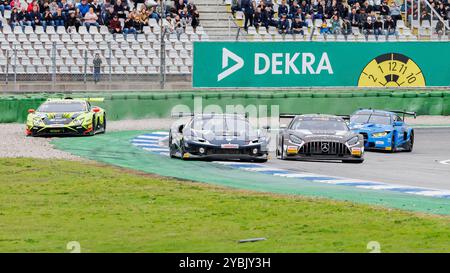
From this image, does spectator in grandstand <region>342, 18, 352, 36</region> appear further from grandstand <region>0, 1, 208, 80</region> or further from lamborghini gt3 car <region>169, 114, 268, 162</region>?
lamborghini gt3 car <region>169, 114, 268, 162</region>

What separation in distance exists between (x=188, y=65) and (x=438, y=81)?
29.8 ft

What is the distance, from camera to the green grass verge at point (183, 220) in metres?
12.9

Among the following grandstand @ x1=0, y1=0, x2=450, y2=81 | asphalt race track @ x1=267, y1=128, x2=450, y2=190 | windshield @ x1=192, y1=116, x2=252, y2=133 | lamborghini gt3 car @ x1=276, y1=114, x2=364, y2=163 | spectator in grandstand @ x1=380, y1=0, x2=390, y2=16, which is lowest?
asphalt race track @ x1=267, y1=128, x2=450, y2=190

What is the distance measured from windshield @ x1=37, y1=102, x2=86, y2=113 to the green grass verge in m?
10.7

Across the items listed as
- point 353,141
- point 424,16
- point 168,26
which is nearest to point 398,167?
point 353,141

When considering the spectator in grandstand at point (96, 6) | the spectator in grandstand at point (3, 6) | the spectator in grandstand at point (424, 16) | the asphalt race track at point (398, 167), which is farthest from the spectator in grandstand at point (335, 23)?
the asphalt race track at point (398, 167)

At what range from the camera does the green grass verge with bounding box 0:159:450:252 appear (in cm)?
1289

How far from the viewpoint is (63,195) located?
18.4 metres

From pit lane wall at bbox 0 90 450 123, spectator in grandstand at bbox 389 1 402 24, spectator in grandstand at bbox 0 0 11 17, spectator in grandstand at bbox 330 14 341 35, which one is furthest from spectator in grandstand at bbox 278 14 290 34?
spectator in grandstand at bbox 0 0 11 17

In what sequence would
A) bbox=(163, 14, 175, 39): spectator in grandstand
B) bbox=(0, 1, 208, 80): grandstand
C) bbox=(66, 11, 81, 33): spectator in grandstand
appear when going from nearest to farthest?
bbox=(0, 1, 208, 80): grandstand, bbox=(66, 11, 81, 33): spectator in grandstand, bbox=(163, 14, 175, 39): spectator in grandstand

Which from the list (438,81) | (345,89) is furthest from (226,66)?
(438,81)

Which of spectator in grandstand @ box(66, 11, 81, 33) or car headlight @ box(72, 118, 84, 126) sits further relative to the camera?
spectator in grandstand @ box(66, 11, 81, 33)

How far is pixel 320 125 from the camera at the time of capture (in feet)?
86.9

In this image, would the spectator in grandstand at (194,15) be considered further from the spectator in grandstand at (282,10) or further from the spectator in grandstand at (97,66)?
the spectator in grandstand at (97,66)
